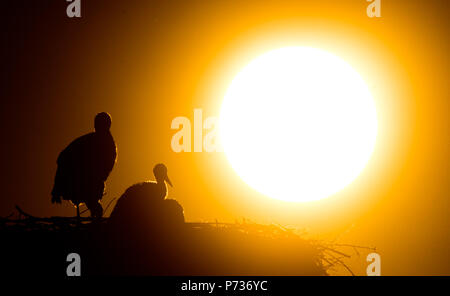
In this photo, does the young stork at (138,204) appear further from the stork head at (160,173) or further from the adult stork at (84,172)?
the stork head at (160,173)

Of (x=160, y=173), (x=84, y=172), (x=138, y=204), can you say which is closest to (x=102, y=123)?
(x=84, y=172)

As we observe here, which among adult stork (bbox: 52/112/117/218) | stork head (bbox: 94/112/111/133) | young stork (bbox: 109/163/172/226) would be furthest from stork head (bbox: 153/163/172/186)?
young stork (bbox: 109/163/172/226)

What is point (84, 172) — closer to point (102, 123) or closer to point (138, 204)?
point (102, 123)

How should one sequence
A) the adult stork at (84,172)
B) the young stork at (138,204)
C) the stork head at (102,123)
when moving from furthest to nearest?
the stork head at (102,123) < the adult stork at (84,172) < the young stork at (138,204)

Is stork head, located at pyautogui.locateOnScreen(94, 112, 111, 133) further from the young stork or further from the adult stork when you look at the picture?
the young stork

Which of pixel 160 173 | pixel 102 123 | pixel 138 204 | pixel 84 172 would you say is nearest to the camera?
pixel 138 204

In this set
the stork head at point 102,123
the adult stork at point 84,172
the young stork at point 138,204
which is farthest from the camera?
the stork head at point 102,123

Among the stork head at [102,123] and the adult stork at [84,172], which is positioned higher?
the stork head at [102,123]

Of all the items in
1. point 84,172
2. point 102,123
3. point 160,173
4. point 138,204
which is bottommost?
point 138,204

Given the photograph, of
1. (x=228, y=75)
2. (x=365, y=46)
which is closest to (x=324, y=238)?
(x=228, y=75)

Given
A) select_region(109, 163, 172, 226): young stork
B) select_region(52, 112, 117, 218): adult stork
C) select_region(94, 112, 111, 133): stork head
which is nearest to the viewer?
select_region(109, 163, 172, 226): young stork

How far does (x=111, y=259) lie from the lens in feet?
41.1

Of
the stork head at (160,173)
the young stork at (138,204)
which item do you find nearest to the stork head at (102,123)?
the stork head at (160,173)

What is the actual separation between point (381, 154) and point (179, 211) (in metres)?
102
